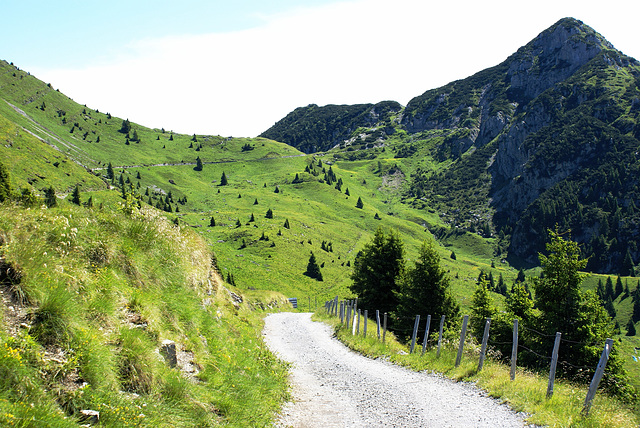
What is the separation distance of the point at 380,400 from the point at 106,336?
26.4ft

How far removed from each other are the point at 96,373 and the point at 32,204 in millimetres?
5740

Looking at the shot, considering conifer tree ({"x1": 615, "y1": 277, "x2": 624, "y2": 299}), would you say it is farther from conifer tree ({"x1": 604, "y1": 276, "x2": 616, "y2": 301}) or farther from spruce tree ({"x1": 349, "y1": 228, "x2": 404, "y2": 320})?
spruce tree ({"x1": 349, "y1": 228, "x2": 404, "y2": 320})

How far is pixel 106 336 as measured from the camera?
643cm

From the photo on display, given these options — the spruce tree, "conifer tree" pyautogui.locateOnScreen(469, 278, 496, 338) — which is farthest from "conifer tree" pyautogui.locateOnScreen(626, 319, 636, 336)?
the spruce tree

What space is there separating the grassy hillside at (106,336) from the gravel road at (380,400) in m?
1.26

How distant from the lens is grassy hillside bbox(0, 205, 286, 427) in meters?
5.07

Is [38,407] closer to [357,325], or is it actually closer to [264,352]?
[264,352]

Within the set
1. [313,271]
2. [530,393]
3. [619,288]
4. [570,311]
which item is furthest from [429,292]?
[619,288]

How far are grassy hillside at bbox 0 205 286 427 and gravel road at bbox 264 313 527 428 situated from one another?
1.26 meters

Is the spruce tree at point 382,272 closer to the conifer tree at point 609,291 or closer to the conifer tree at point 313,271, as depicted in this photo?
the conifer tree at point 313,271

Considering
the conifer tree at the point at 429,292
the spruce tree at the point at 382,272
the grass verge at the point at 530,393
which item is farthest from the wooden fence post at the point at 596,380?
the spruce tree at the point at 382,272

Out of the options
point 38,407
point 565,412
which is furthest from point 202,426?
point 565,412

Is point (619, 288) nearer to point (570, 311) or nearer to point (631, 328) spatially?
point (631, 328)

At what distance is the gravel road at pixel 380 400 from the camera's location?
9492 millimetres
